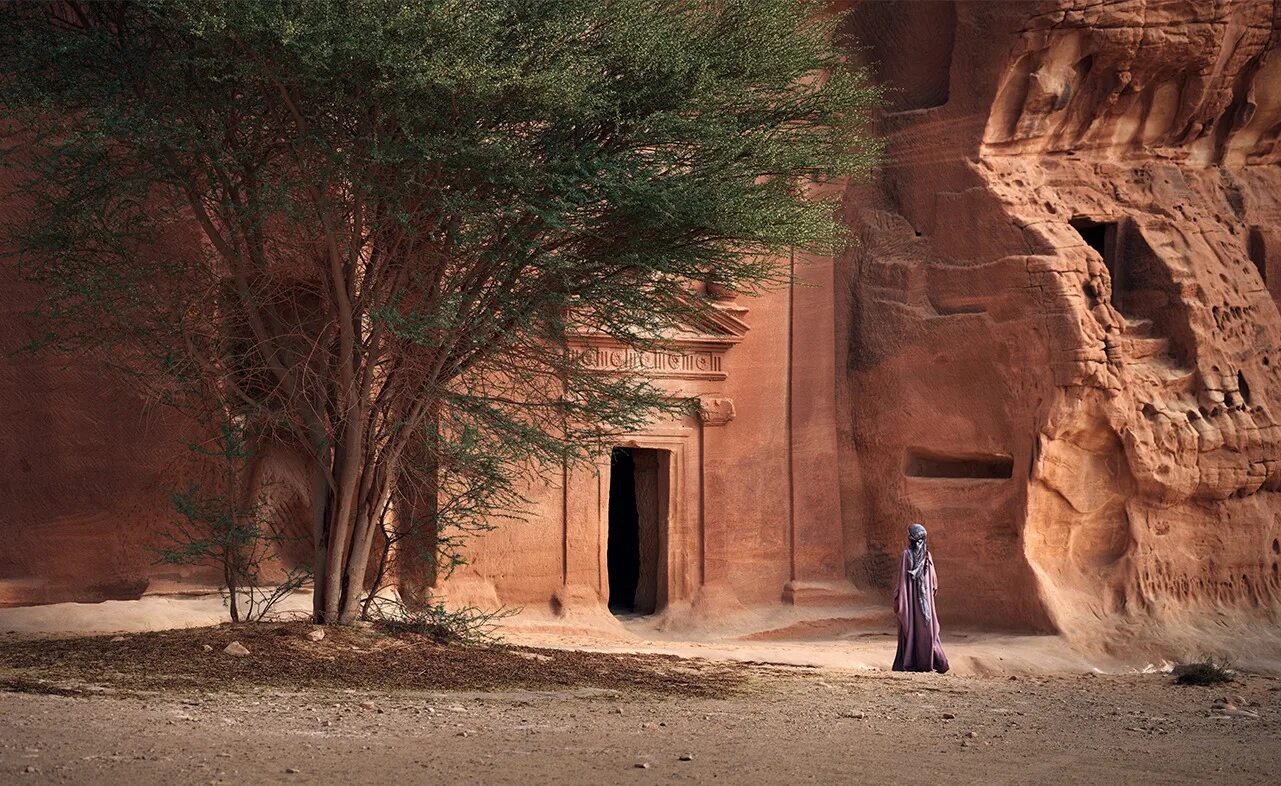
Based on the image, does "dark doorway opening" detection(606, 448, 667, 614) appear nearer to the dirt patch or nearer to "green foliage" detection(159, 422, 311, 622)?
"green foliage" detection(159, 422, 311, 622)

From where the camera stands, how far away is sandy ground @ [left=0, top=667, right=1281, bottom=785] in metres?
6.63

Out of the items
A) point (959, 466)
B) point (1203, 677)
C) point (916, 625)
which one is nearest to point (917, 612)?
point (916, 625)

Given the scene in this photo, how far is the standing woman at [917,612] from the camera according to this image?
12.5 metres

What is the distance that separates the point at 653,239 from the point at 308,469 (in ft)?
18.1

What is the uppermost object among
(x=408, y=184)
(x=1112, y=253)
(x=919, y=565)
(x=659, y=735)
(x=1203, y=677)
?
(x=1112, y=253)

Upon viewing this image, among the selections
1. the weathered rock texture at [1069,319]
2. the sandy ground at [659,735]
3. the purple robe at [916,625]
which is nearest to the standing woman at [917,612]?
the purple robe at [916,625]

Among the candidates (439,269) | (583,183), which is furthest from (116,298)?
(583,183)

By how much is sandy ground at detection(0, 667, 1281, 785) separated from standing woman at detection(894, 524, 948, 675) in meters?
2.16

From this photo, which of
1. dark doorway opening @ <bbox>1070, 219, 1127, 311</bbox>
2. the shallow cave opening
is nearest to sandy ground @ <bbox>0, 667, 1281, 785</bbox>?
the shallow cave opening

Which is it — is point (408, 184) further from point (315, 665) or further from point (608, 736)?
point (608, 736)

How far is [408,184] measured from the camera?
32.9ft

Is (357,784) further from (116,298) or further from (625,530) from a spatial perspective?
(625,530)

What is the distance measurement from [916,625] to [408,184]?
573 cm

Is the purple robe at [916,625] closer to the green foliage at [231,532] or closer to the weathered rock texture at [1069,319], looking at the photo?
the weathered rock texture at [1069,319]
